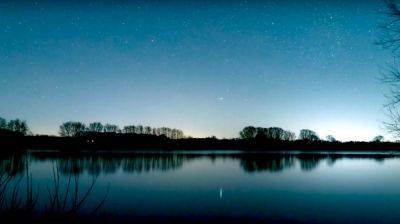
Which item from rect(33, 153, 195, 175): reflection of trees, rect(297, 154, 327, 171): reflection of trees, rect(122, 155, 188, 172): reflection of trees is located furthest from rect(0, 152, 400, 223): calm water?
rect(297, 154, 327, 171): reflection of trees

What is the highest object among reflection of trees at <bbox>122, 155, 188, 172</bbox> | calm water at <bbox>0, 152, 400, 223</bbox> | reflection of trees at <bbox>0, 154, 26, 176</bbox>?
reflection of trees at <bbox>0, 154, 26, 176</bbox>

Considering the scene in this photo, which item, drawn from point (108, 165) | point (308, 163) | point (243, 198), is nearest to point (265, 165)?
point (308, 163)

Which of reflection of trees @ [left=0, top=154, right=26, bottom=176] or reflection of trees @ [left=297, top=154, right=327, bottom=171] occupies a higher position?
reflection of trees @ [left=0, top=154, right=26, bottom=176]

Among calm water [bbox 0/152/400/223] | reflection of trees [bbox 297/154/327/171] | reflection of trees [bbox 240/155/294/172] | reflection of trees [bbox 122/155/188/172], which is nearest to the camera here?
calm water [bbox 0/152/400/223]

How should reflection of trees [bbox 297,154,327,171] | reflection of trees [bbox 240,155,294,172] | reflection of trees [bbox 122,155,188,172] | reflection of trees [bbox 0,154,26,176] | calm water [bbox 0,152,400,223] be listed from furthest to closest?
reflection of trees [bbox 297,154,327,171], reflection of trees [bbox 240,155,294,172], reflection of trees [bbox 122,155,188,172], calm water [bbox 0,152,400,223], reflection of trees [bbox 0,154,26,176]

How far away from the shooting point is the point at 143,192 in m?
26.8

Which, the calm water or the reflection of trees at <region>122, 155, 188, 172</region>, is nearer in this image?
the calm water

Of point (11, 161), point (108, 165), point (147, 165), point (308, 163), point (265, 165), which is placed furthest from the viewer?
point (308, 163)

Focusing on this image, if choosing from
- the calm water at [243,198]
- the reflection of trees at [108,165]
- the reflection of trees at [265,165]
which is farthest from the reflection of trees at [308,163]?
the reflection of trees at [108,165]

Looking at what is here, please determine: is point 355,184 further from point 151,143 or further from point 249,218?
point 151,143

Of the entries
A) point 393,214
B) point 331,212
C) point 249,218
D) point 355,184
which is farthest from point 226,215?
point 355,184

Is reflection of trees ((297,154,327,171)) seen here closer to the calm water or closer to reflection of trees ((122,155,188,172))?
the calm water

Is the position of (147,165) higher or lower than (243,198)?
higher

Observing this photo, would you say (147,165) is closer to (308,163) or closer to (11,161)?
(308,163)
